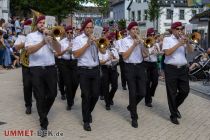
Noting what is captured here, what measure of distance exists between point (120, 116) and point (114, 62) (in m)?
1.54

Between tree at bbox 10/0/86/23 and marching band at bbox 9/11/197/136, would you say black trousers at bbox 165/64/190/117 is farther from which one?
tree at bbox 10/0/86/23

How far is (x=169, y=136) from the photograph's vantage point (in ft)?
25.0

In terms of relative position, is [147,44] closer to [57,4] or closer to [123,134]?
[123,134]

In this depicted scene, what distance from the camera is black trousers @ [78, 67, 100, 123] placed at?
7965 mm

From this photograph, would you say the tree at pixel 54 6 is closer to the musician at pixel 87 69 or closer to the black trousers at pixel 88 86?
the musician at pixel 87 69

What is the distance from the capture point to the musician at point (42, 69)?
25.2 feet

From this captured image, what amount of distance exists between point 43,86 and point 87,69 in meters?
0.86

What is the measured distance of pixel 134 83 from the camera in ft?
27.6

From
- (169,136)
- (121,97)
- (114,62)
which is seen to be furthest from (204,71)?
(169,136)

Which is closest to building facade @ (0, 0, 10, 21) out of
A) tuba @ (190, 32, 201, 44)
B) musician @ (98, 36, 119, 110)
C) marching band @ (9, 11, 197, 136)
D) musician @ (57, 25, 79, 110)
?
musician @ (57, 25, 79, 110)

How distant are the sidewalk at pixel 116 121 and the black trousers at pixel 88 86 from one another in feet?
1.27

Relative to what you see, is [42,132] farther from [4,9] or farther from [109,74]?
[4,9]

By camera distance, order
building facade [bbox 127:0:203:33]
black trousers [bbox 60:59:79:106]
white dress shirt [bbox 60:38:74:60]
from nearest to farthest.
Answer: black trousers [bbox 60:59:79:106] < white dress shirt [bbox 60:38:74:60] < building facade [bbox 127:0:203:33]

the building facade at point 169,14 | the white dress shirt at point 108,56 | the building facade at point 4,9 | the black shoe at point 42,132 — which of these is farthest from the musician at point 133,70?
the building facade at point 169,14
